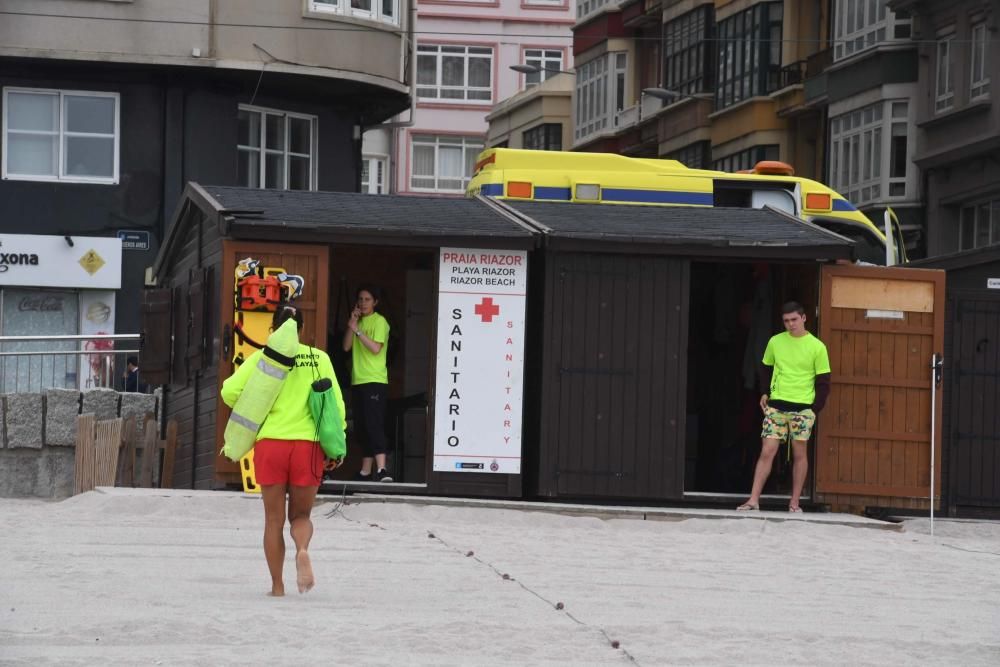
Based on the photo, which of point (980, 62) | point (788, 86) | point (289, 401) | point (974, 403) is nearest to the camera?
point (289, 401)

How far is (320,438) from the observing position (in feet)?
39.0

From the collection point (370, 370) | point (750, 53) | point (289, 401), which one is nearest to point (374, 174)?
point (750, 53)

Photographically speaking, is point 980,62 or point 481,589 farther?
point 980,62

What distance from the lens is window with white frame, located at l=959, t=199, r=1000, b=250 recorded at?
125 ft

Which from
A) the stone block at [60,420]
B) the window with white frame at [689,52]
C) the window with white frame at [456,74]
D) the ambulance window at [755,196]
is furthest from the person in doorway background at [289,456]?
the window with white frame at [456,74]

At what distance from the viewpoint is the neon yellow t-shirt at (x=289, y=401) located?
38.9ft

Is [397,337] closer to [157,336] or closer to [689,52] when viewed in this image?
[157,336]

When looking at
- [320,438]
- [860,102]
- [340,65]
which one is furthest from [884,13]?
[320,438]

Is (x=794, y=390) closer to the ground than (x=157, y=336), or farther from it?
closer to the ground

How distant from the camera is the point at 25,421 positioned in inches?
890

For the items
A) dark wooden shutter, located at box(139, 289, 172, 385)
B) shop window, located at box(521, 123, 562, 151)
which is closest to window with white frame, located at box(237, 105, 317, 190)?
dark wooden shutter, located at box(139, 289, 172, 385)

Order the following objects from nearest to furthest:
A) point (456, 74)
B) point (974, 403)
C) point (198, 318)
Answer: point (198, 318) < point (974, 403) < point (456, 74)

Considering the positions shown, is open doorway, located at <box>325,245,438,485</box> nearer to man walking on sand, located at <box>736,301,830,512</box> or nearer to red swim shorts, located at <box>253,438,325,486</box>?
man walking on sand, located at <box>736,301,830,512</box>

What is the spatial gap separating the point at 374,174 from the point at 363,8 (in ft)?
129
